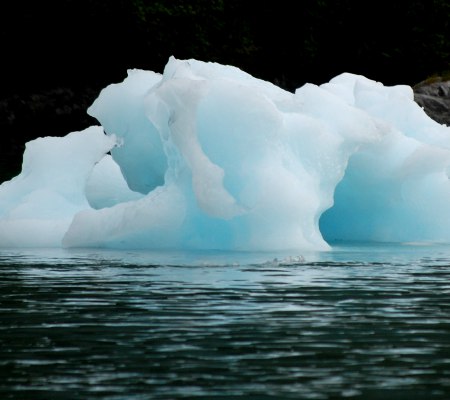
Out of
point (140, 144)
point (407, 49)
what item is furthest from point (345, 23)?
point (140, 144)

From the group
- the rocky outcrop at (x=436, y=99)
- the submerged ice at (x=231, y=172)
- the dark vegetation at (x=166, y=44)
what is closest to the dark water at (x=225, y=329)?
the submerged ice at (x=231, y=172)

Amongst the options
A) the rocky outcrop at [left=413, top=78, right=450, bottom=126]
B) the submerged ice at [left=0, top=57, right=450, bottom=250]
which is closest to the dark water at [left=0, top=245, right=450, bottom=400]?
the submerged ice at [left=0, top=57, right=450, bottom=250]

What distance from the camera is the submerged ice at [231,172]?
1747 cm

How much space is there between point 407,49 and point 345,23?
2823 millimetres

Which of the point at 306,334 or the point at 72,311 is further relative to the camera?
the point at 72,311

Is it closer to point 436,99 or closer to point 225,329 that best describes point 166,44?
point 436,99

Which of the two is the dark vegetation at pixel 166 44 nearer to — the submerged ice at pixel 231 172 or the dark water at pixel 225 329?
the submerged ice at pixel 231 172

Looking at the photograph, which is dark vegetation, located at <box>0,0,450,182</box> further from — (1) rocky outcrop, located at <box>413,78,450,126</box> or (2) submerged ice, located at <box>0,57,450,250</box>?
(2) submerged ice, located at <box>0,57,450,250</box>

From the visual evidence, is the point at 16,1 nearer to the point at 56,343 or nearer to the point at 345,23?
the point at 345,23

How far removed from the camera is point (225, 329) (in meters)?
10.9

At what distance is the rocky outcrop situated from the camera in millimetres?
35094

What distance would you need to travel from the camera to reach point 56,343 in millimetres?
10398

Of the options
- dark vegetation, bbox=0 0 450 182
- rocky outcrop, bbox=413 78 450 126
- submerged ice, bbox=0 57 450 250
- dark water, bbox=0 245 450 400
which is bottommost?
dark water, bbox=0 245 450 400

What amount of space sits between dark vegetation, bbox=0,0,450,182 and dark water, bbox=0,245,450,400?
37660mm
